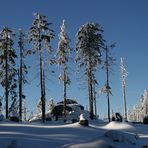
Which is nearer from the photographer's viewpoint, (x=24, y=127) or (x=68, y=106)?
(x=24, y=127)

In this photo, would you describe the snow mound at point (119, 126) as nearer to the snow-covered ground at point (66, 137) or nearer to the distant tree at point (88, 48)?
the snow-covered ground at point (66, 137)

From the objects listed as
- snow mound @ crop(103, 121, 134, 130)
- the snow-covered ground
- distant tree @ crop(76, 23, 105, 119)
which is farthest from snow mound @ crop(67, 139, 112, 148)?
distant tree @ crop(76, 23, 105, 119)

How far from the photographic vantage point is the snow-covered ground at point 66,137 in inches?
912

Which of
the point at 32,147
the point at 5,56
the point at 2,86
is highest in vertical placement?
the point at 5,56

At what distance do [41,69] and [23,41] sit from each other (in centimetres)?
837

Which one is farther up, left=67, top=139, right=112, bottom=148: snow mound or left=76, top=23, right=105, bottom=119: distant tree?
left=76, top=23, right=105, bottom=119: distant tree

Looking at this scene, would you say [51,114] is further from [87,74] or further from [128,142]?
[128,142]

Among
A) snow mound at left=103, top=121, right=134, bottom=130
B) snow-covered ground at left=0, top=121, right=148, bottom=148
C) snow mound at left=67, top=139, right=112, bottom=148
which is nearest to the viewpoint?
snow mound at left=67, top=139, right=112, bottom=148

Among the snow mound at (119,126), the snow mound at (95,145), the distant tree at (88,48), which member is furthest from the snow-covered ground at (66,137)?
the distant tree at (88,48)

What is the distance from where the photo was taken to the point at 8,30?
58094mm

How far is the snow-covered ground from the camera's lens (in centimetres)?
2316

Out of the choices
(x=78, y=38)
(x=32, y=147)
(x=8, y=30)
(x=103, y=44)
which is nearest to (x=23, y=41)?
(x=8, y=30)

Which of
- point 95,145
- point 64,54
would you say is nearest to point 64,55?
point 64,54

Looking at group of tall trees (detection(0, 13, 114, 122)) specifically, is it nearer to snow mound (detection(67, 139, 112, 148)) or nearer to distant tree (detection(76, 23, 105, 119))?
distant tree (detection(76, 23, 105, 119))
